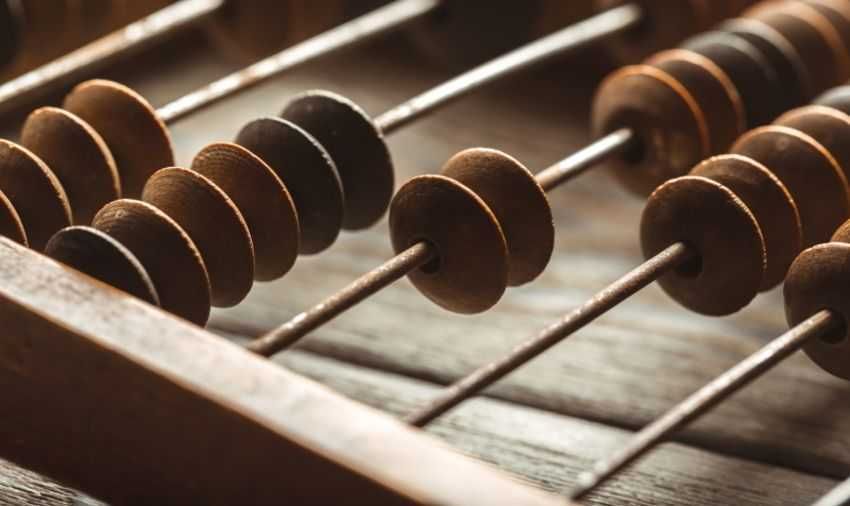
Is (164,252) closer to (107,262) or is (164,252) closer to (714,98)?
(107,262)

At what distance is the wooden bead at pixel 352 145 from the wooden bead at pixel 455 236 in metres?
0.05

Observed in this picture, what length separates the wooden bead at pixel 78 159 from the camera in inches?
26.1

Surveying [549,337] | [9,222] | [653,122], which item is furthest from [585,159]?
[9,222]

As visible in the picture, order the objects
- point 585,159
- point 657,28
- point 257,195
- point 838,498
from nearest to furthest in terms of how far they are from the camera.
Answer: point 838,498, point 257,195, point 585,159, point 657,28

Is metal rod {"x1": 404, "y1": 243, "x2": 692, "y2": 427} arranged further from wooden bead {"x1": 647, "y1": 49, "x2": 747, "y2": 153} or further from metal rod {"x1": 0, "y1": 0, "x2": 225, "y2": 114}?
metal rod {"x1": 0, "y1": 0, "x2": 225, "y2": 114}

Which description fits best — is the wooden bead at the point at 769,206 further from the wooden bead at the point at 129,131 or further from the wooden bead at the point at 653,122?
the wooden bead at the point at 129,131

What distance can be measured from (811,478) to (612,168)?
21cm

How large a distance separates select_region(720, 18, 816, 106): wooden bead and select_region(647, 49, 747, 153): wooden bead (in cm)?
5

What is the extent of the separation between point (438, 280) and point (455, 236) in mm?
24

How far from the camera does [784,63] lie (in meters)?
0.83

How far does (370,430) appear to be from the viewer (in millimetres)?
473

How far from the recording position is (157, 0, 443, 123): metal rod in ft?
2.45

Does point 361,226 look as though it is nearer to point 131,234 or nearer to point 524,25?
point 131,234

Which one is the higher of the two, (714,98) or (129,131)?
(714,98)
